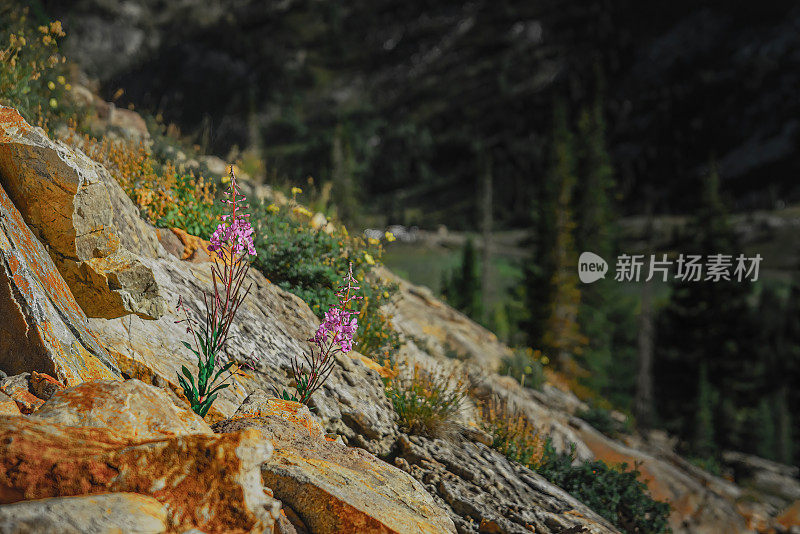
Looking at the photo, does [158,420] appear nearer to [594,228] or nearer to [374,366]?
[374,366]

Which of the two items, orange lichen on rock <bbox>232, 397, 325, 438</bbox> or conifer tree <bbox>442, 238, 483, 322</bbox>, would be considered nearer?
orange lichen on rock <bbox>232, 397, 325, 438</bbox>

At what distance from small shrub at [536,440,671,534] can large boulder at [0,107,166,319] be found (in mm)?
5214

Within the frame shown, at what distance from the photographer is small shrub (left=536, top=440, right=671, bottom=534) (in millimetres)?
6652

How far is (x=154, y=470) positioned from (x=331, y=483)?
1.11 m

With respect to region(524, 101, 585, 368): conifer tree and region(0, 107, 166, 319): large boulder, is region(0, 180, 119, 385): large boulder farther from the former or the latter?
region(524, 101, 585, 368): conifer tree

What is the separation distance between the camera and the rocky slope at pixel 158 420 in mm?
2660

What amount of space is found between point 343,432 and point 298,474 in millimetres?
1960

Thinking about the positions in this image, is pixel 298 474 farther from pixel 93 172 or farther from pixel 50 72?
pixel 50 72

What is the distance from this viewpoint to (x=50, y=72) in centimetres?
752

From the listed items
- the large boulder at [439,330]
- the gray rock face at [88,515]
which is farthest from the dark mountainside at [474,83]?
the gray rock face at [88,515]

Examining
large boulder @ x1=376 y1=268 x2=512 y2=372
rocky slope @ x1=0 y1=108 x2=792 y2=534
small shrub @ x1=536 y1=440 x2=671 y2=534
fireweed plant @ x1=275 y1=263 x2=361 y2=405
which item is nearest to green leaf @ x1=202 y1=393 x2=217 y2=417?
rocky slope @ x1=0 y1=108 x2=792 y2=534

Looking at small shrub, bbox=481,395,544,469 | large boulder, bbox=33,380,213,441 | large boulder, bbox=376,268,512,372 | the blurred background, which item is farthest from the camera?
the blurred background

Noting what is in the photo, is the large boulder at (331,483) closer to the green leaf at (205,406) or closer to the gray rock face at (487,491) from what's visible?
the green leaf at (205,406)

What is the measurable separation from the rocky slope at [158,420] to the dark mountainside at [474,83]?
1604 inches
